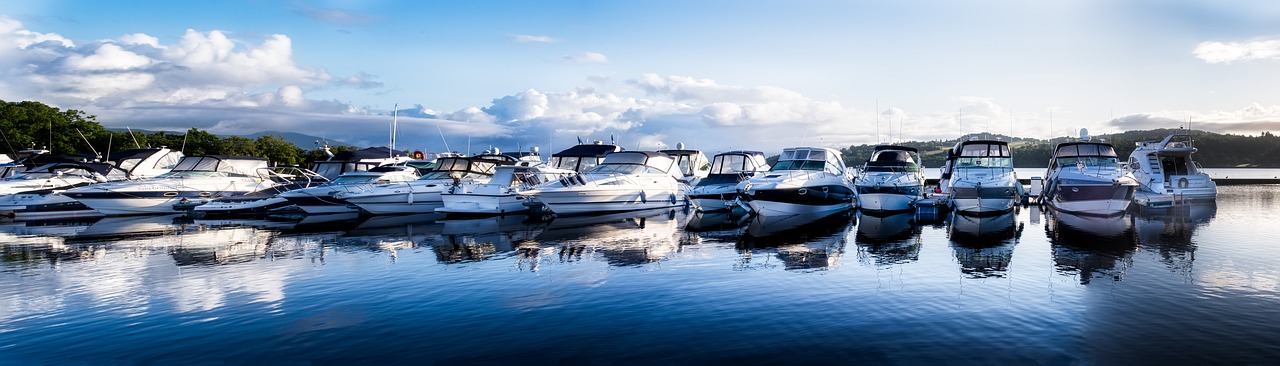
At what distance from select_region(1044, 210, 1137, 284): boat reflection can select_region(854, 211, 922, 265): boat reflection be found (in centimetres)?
333

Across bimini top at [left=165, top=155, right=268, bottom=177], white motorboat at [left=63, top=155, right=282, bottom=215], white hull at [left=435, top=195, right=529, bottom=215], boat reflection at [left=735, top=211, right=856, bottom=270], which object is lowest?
boat reflection at [left=735, top=211, right=856, bottom=270]

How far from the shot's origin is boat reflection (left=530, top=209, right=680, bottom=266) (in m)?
18.4

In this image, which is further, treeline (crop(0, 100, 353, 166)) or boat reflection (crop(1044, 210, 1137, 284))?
treeline (crop(0, 100, 353, 166))

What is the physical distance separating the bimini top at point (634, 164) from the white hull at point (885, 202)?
32.4ft

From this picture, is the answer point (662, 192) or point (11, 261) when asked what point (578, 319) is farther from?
point (662, 192)

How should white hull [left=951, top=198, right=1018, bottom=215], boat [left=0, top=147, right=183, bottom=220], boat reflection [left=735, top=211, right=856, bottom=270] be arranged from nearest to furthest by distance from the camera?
boat reflection [left=735, top=211, right=856, bottom=270]
white hull [left=951, top=198, right=1018, bottom=215]
boat [left=0, top=147, right=183, bottom=220]

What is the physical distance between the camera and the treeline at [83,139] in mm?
76500

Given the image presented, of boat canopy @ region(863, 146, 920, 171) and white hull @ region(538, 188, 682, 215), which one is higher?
boat canopy @ region(863, 146, 920, 171)

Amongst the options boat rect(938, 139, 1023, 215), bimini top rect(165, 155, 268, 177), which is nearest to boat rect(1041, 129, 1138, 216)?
boat rect(938, 139, 1023, 215)

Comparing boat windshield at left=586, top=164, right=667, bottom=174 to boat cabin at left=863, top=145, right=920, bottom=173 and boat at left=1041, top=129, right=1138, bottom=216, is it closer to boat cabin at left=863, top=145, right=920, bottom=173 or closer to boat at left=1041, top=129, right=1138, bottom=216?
boat cabin at left=863, top=145, right=920, bottom=173

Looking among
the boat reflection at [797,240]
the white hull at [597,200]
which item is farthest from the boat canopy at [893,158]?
the white hull at [597,200]

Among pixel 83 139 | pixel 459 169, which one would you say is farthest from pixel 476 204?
pixel 83 139

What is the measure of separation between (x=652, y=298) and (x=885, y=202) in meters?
19.9

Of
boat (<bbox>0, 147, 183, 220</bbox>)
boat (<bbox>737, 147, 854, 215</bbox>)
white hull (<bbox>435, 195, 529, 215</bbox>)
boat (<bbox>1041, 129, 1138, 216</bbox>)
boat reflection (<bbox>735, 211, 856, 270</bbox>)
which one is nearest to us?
Answer: boat reflection (<bbox>735, 211, 856, 270</bbox>)
